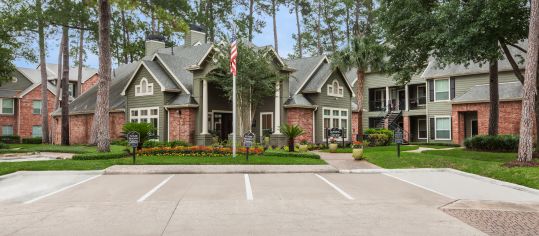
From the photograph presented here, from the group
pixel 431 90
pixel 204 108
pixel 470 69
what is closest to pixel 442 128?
pixel 431 90

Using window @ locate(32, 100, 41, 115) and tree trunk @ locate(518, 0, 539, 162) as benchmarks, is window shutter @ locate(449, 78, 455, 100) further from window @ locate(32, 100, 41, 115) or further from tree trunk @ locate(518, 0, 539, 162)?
window @ locate(32, 100, 41, 115)

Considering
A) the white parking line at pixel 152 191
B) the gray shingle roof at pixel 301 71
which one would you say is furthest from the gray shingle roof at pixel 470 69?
the white parking line at pixel 152 191

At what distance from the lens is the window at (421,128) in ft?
120

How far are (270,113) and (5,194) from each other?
1832 centimetres

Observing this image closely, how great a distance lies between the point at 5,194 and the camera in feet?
32.8

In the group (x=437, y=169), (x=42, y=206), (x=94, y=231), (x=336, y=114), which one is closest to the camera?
(x=94, y=231)

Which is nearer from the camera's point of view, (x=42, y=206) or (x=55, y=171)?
(x=42, y=206)

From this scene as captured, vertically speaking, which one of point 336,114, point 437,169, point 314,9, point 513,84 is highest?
point 314,9

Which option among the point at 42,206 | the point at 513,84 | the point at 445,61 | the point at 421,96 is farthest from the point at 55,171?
the point at 421,96

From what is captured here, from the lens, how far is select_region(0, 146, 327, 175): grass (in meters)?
14.7

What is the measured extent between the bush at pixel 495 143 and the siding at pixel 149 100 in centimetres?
1817

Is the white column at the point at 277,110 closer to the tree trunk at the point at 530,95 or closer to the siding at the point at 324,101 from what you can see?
the siding at the point at 324,101

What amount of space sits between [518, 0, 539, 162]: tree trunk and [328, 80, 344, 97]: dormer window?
568 inches

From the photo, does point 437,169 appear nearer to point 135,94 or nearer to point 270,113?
point 270,113
